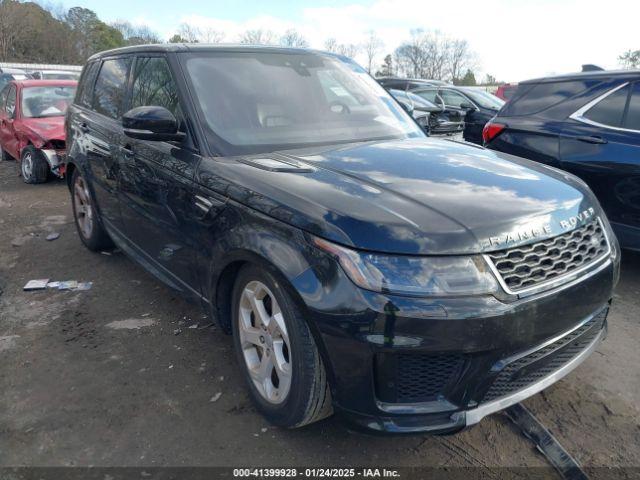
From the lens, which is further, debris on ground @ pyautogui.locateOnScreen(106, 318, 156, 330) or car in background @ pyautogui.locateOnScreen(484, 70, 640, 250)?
car in background @ pyautogui.locateOnScreen(484, 70, 640, 250)

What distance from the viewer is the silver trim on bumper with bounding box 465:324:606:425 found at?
1969 millimetres

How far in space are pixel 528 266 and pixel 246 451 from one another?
59.5 inches

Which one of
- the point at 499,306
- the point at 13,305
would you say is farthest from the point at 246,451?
the point at 13,305

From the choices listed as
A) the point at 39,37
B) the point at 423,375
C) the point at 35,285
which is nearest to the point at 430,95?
the point at 35,285

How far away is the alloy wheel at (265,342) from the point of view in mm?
2291

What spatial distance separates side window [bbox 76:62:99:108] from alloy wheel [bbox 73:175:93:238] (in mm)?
721

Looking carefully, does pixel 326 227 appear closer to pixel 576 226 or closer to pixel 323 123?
pixel 576 226

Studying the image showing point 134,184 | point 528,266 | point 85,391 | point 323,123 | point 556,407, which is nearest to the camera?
point 528,266

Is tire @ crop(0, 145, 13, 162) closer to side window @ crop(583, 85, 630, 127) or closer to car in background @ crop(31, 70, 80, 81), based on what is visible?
car in background @ crop(31, 70, 80, 81)

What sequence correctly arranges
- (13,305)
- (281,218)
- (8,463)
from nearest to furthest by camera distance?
(281,218) → (8,463) → (13,305)

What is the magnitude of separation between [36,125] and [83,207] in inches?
161

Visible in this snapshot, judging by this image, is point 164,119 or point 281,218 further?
point 164,119

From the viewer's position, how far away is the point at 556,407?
8.70ft

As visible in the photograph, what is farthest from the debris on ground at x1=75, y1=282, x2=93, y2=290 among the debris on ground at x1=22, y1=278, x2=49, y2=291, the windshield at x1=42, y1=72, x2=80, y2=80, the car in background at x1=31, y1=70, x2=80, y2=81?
Result: the windshield at x1=42, y1=72, x2=80, y2=80
